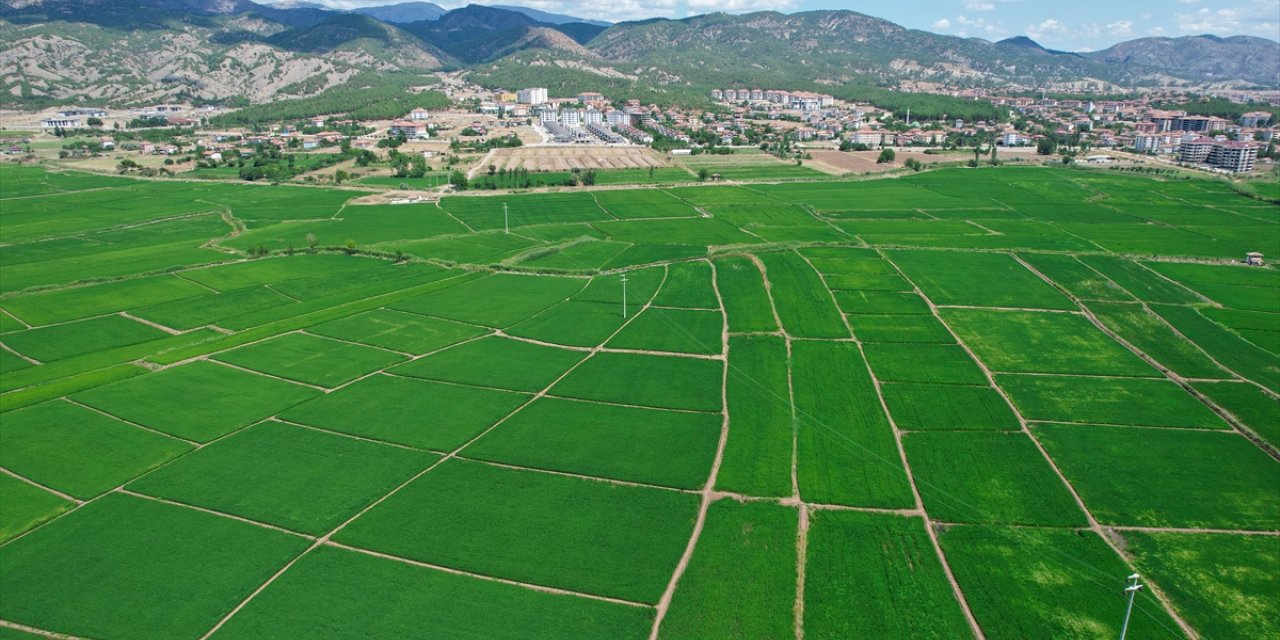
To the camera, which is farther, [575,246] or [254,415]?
[575,246]

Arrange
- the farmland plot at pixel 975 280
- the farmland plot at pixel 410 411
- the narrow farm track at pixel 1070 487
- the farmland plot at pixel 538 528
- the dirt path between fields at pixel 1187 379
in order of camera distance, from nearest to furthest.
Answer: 1. the narrow farm track at pixel 1070 487
2. the farmland plot at pixel 538 528
3. the farmland plot at pixel 410 411
4. the dirt path between fields at pixel 1187 379
5. the farmland plot at pixel 975 280

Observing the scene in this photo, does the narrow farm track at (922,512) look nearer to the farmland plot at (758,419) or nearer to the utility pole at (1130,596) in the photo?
the utility pole at (1130,596)

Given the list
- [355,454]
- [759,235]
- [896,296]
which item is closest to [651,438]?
[355,454]

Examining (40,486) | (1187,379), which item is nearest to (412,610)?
(40,486)

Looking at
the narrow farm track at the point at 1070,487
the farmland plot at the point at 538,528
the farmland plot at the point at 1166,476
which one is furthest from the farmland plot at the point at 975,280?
the farmland plot at the point at 538,528

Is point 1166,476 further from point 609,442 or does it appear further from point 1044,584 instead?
point 609,442

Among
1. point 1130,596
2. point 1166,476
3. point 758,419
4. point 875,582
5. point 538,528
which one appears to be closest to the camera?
point 1130,596

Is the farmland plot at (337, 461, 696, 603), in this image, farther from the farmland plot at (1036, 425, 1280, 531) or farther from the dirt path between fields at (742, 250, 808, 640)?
the farmland plot at (1036, 425, 1280, 531)

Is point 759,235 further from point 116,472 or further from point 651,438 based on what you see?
point 116,472
